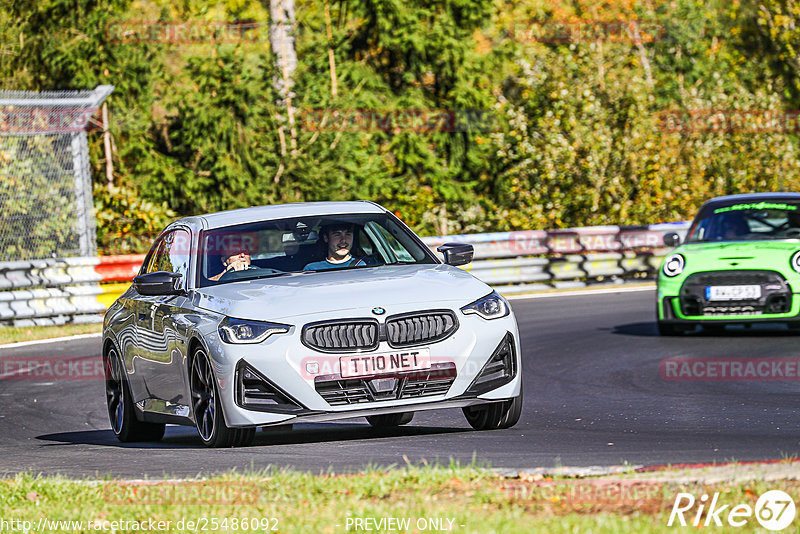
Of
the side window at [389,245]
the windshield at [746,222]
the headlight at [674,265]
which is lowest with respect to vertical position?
the headlight at [674,265]

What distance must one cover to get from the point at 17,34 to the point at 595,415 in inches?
763

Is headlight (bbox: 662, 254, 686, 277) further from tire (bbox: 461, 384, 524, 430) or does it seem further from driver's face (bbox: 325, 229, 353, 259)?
tire (bbox: 461, 384, 524, 430)

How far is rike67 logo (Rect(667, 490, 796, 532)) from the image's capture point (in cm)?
570

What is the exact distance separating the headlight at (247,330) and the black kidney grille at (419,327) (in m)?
0.61

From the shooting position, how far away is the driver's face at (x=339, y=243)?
999cm

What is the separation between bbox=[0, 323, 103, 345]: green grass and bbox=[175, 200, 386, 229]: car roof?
31.2ft

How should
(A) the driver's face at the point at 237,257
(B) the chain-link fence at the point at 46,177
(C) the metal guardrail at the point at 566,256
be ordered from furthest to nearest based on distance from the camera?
(C) the metal guardrail at the point at 566,256 < (B) the chain-link fence at the point at 46,177 < (A) the driver's face at the point at 237,257

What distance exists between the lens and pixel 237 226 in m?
10.2

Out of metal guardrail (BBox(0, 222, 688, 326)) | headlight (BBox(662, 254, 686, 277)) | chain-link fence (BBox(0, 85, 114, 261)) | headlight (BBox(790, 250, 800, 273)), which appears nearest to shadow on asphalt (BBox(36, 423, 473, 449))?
headlight (BBox(662, 254, 686, 277))

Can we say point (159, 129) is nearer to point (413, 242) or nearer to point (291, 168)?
point (291, 168)

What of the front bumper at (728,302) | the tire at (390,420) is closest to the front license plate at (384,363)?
the tire at (390,420)

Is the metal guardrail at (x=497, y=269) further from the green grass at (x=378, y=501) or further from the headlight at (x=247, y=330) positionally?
the green grass at (x=378, y=501)

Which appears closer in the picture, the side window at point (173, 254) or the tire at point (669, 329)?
the side window at point (173, 254)

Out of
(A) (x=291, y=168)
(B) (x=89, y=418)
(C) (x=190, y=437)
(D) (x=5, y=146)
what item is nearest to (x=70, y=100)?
(D) (x=5, y=146)
